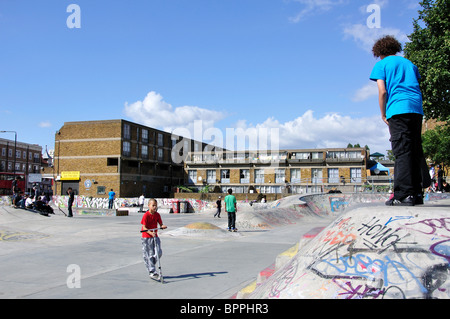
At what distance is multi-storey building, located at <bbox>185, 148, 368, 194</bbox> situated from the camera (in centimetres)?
5766

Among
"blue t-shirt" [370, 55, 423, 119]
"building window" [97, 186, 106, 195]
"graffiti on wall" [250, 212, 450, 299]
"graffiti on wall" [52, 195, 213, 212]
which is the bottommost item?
"graffiti on wall" [52, 195, 213, 212]

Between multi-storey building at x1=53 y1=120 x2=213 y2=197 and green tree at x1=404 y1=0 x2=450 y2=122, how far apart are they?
4738 centimetres

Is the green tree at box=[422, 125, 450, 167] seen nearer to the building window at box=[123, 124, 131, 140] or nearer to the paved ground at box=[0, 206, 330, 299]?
the paved ground at box=[0, 206, 330, 299]

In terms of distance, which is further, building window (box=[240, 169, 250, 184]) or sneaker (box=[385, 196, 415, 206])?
building window (box=[240, 169, 250, 184])

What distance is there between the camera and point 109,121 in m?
59.1

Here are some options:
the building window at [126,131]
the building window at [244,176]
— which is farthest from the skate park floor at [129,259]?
the building window at [244,176]

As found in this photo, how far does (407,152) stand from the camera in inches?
157

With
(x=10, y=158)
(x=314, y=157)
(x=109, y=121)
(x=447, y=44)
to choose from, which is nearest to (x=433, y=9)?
(x=447, y=44)

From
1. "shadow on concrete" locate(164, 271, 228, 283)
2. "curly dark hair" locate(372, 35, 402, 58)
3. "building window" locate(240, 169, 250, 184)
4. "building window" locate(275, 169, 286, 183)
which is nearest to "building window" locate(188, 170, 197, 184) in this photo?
"building window" locate(240, 169, 250, 184)

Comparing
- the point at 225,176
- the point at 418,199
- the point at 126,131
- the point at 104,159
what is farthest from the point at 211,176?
the point at 418,199

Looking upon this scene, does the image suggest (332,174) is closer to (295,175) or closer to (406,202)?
(295,175)
